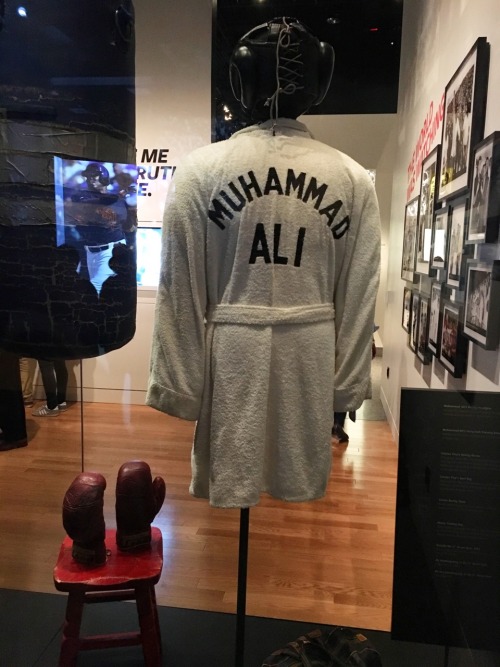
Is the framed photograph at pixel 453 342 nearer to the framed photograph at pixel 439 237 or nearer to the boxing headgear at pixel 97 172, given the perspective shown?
the framed photograph at pixel 439 237

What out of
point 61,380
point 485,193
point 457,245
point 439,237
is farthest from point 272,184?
point 61,380

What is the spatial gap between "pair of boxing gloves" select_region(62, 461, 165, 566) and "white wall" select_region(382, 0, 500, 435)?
0.85m

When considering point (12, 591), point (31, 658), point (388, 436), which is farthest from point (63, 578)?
point (388, 436)

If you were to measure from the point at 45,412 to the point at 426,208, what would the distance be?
63.8 inches

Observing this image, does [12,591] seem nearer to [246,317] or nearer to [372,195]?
[246,317]

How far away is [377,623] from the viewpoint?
1.66m

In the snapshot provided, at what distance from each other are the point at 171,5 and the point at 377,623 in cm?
193

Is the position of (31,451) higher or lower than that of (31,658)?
higher

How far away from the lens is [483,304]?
4.40ft

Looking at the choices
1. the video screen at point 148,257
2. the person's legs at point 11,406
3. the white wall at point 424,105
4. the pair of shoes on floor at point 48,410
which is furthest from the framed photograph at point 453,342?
the pair of shoes on floor at point 48,410

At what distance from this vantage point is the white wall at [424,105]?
140cm

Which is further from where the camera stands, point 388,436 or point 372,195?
point 388,436

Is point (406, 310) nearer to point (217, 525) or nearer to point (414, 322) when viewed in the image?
point (414, 322)

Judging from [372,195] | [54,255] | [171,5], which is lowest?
[54,255]
